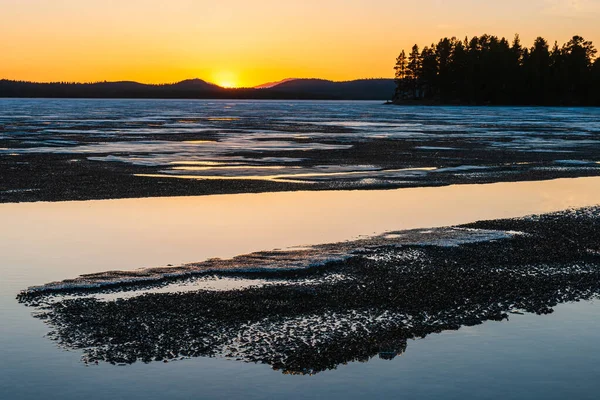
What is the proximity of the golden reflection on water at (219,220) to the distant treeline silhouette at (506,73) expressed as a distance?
138m

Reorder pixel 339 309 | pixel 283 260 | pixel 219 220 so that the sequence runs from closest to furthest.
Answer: pixel 339 309
pixel 283 260
pixel 219 220

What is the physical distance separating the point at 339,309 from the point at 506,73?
15070 cm

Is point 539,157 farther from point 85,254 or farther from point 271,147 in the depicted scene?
point 85,254

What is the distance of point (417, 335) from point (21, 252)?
648 cm

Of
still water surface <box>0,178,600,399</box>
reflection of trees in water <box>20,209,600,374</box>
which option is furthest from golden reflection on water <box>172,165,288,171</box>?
reflection of trees in water <box>20,209,600,374</box>

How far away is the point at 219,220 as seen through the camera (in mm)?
14477

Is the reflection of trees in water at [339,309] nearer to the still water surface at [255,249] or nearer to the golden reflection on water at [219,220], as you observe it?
the still water surface at [255,249]

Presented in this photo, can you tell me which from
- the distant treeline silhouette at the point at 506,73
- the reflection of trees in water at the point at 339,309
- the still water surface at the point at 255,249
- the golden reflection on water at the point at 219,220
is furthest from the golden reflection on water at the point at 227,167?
the distant treeline silhouette at the point at 506,73

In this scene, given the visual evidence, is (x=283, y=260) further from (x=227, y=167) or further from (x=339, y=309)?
(x=227, y=167)

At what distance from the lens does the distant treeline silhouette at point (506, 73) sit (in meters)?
150

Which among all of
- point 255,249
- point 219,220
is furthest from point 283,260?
point 219,220

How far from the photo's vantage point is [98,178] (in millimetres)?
20969

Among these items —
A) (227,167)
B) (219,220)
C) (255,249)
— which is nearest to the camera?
(255,249)

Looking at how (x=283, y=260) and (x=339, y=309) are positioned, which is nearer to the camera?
(x=339, y=309)
